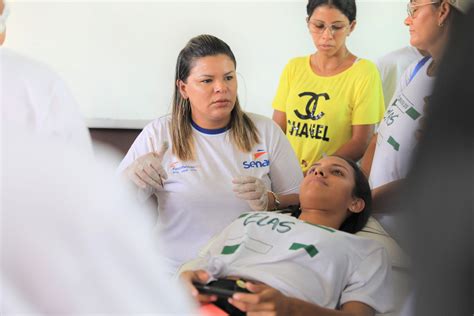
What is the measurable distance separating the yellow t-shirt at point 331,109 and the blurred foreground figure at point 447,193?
211 cm

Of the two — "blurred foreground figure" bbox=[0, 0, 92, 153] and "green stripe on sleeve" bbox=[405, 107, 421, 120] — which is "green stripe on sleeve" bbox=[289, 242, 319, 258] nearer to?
"green stripe on sleeve" bbox=[405, 107, 421, 120]

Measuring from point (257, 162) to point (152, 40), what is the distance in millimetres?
1407

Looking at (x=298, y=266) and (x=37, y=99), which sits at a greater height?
(x=37, y=99)

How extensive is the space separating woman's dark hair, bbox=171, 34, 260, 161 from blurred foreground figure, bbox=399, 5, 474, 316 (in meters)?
1.71

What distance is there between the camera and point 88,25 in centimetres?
340

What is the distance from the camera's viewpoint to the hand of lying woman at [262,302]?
161cm

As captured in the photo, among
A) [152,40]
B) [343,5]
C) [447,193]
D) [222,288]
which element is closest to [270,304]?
[222,288]

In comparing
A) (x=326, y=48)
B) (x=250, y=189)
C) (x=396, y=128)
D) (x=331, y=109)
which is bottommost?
(x=250, y=189)

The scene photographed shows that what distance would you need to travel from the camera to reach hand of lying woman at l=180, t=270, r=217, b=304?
5.42ft

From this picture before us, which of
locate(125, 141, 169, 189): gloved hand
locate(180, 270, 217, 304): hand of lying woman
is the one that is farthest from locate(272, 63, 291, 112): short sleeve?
locate(180, 270, 217, 304): hand of lying woman

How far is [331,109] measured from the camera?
267 centimetres

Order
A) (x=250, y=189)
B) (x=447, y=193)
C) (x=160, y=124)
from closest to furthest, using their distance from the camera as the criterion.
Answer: (x=447, y=193), (x=250, y=189), (x=160, y=124)

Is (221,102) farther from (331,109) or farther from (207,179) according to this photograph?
(331,109)

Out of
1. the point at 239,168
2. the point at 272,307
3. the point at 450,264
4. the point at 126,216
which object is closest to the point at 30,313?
the point at 126,216
